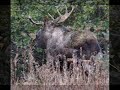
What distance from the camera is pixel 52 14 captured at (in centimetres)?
906

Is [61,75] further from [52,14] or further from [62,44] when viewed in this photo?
[52,14]

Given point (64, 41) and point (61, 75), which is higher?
point (64, 41)

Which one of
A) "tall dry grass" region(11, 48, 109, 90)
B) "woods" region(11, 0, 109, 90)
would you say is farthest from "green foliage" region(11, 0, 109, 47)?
"tall dry grass" region(11, 48, 109, 90)

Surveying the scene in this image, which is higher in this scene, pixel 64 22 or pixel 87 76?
pixel 64 22

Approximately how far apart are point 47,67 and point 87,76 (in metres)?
0.68

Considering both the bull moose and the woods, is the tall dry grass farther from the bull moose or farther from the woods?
the bull moose

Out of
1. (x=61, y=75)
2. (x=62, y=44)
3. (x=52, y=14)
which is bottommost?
(x=61, y=75)

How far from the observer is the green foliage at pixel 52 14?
903 cm

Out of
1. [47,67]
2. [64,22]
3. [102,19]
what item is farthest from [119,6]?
[47,67]

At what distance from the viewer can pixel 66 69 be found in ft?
29.7

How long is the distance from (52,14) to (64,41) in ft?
1.62

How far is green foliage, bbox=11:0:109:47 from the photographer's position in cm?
903

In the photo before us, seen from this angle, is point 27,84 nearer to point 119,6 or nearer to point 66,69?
point 66,69

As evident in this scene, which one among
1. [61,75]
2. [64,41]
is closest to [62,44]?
[64,41]
